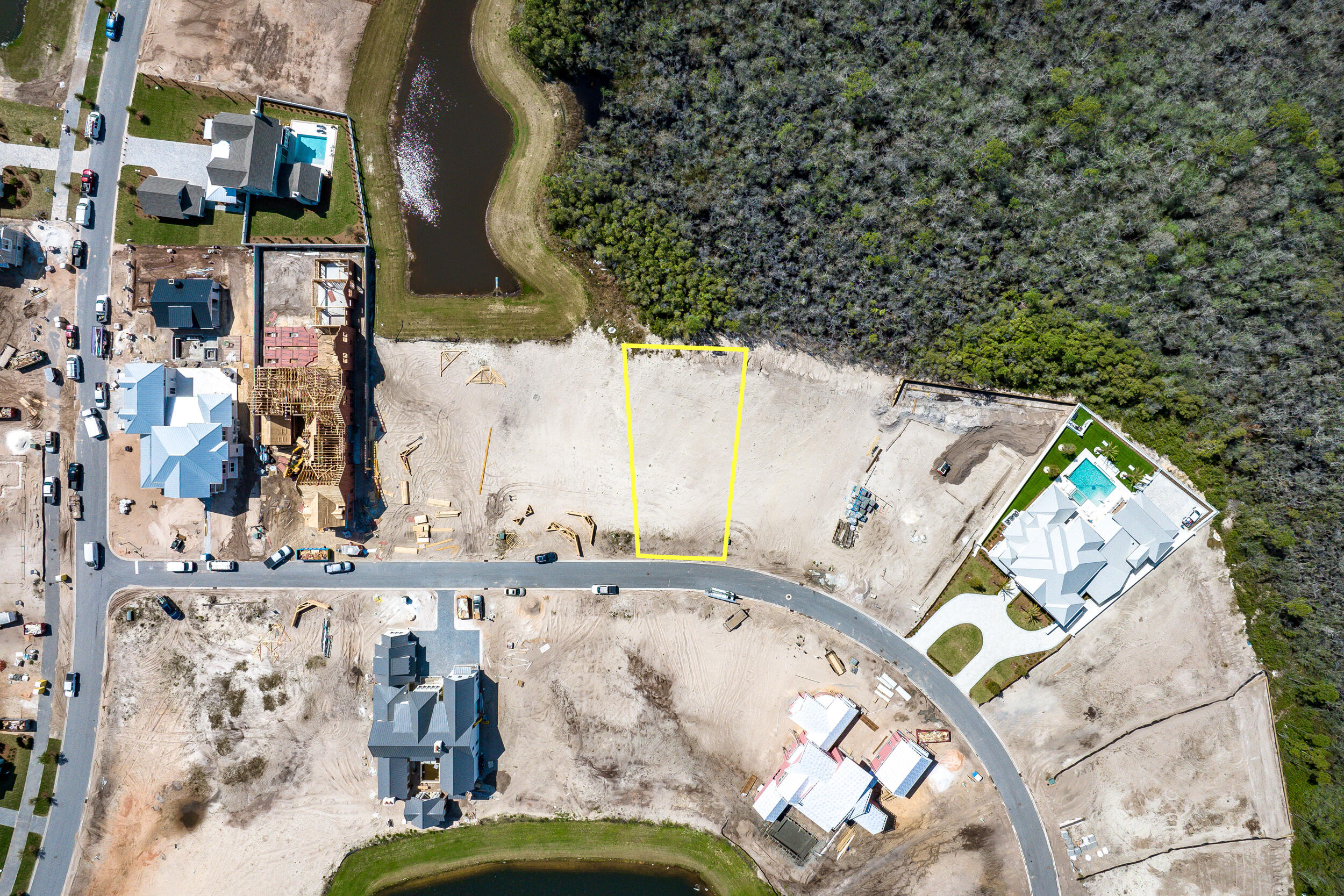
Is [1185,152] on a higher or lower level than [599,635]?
higher

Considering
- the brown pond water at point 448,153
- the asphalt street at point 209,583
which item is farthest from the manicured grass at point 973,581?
the brown pond water at point 448,153

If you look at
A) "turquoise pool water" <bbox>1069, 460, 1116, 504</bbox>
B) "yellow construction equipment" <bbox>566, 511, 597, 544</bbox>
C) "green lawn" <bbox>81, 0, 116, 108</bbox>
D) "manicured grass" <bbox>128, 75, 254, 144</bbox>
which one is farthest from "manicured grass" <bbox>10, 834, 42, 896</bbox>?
"turquoise pool water" <bbox>1069, 460, 1116, 504</bbox>

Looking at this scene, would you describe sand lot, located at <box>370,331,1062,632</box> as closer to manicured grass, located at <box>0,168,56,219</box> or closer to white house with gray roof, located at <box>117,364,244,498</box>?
white house with gray roof, located at <box>117,364,244,498</box>

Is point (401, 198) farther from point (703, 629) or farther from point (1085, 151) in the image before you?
point (1085, 151)

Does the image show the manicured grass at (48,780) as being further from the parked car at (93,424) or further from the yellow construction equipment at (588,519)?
the yellow construction equipment at (588,519)

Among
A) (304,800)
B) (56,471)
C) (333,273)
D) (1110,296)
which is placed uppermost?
(333,273)

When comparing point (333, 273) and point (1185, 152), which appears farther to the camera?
point (333, 273)

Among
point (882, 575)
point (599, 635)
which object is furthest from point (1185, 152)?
point (599, 635)
